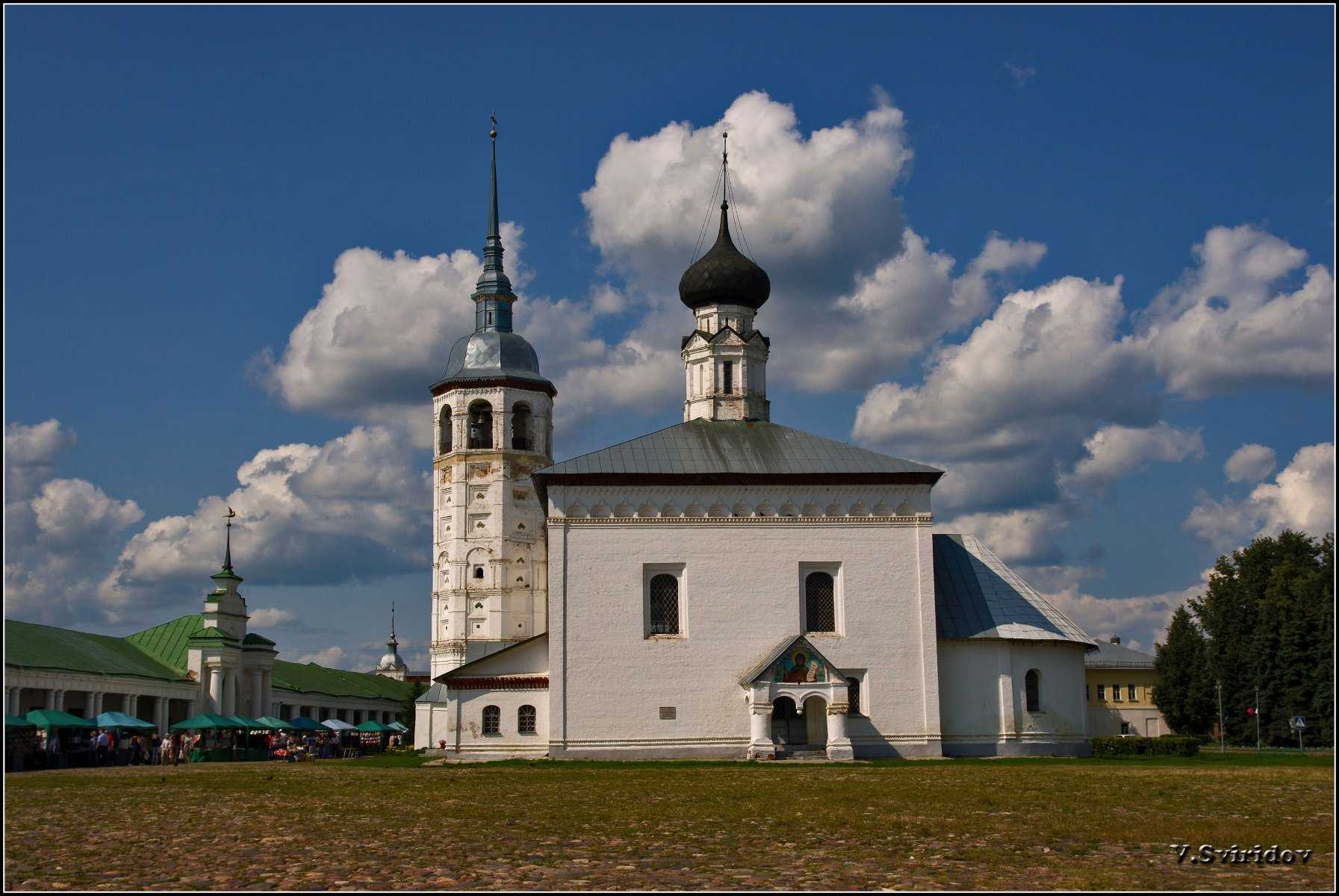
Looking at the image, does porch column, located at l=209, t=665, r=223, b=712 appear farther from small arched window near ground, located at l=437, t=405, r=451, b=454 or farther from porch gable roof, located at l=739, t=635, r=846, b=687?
porch gable roof, located at l=739, t=635, r=846, b=687

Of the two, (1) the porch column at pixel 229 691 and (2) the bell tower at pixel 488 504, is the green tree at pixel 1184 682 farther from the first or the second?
(1) the porch column at pixel 229 691

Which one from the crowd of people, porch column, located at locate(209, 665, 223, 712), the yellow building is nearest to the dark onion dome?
the crowd of people

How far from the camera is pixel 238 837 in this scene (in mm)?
13109

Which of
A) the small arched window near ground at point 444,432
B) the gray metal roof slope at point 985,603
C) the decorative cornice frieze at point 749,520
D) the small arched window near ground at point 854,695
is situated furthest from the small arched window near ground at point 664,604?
the small arched window near ground at point 444,432

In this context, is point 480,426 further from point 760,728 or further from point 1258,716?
point 1258,716

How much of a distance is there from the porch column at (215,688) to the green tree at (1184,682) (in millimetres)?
42834

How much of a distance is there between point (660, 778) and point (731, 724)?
1174cm

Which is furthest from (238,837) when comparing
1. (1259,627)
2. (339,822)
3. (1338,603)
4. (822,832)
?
(1259,627)

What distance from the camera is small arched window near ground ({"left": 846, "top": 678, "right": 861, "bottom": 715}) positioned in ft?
121

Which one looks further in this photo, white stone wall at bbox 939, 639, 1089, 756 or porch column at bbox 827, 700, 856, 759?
white stone wall at bbox 939, 639, 1089, 756

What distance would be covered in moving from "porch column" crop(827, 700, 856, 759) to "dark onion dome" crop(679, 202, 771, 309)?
14.5 meters

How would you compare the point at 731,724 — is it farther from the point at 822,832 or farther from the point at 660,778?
the point at 822,832

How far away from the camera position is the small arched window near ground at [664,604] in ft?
122

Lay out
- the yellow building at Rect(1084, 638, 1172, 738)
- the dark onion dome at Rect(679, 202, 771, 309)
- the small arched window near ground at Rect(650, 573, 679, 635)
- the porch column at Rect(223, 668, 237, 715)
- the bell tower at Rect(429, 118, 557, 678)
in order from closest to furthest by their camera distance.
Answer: the small arched window near ground at Rect(650, 573, 679, 635)
the dark onion dome at Rect(679, 202, 771, 309)
the bell tower at Rect(429, 118, 557, 678)
the porch column at Rect(223, 668, 237, 715)
the yellow building at Rect(1084, 638, 1172, 738)
